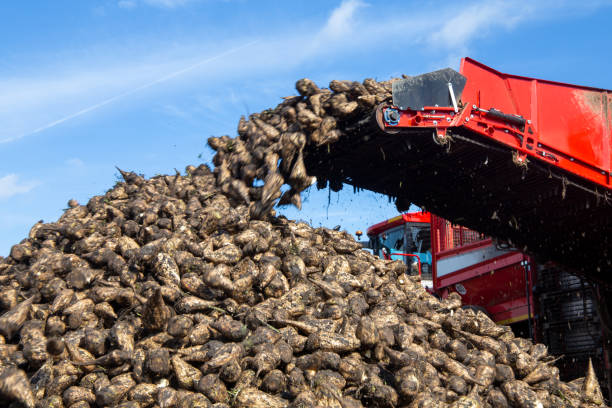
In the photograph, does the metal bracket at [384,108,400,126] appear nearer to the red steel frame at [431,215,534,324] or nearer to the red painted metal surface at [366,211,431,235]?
the red steel frame at [431,215,534,324]

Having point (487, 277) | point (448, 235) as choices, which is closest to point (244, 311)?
point (487, 277)

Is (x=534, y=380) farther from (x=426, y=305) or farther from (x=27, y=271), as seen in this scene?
(x=27, y=271)

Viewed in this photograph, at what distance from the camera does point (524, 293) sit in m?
8.89

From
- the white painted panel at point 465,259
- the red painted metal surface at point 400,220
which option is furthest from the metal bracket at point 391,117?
the red painted metal surface at point 400,220

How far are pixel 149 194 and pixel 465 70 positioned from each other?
160 inches

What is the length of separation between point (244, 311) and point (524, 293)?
556cm

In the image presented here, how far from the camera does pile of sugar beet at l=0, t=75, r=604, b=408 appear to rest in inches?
173

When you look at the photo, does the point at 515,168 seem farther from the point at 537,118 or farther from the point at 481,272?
the point at 481,272

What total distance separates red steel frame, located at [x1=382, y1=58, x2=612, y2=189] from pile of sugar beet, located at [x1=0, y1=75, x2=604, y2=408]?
0.85 m

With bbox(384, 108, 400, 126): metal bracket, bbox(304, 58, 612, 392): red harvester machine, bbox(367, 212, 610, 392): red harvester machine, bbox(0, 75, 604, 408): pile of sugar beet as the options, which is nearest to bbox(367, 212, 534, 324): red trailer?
bbox(367, 212, 610, 392): red harvester machine

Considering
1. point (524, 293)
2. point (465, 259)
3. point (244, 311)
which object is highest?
point (465, 259)

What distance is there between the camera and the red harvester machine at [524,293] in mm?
7895

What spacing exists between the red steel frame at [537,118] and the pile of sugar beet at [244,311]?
85 centimetres

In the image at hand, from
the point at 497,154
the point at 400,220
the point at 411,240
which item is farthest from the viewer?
the point at 400,220
